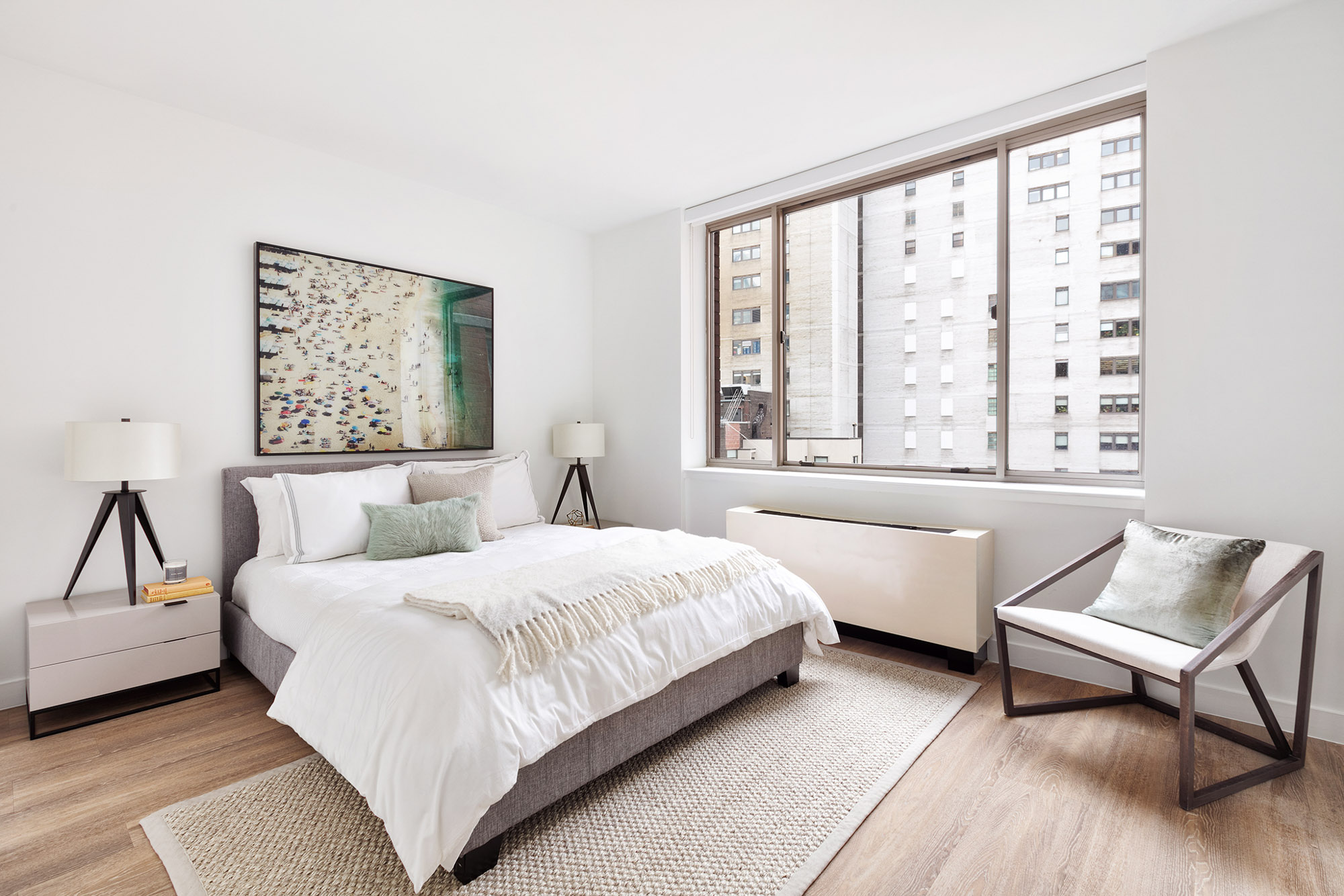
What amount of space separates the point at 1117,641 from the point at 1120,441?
1149 millimetres

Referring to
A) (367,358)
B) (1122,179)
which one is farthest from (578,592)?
(1122,179)

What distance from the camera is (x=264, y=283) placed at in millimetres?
3070

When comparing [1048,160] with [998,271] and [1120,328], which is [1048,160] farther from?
[1120,328]

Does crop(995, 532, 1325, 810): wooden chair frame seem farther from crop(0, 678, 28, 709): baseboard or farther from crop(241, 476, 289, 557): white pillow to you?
crop(0, 678, 28, 709): baseboard

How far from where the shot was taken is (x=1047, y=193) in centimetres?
299

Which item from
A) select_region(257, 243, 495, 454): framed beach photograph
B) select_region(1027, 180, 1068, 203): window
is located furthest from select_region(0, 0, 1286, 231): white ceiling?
select_region(257, 243, 495, 454): framed beach photograph

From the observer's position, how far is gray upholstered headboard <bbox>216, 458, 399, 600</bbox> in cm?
294

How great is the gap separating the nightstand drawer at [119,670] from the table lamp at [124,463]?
0.24m

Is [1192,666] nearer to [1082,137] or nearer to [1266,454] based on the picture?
[1266,454]

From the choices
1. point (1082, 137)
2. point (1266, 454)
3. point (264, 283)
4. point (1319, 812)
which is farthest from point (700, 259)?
point (1319, 812)

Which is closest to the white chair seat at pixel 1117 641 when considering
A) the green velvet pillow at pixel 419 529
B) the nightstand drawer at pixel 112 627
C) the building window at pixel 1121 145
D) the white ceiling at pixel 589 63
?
the building window at pixel 1121 145

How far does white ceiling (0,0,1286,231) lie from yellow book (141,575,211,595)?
7.06 feet

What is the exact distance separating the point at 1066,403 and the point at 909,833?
84.8 inches

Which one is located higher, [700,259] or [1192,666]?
[700,259]
